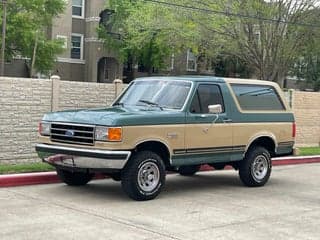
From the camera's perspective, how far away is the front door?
10.4 metres

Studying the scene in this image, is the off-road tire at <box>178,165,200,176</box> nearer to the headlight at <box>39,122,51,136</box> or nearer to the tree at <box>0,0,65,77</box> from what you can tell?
the headlight at <box>39,122,51,136</box>

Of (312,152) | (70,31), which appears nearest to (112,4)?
(70,31)

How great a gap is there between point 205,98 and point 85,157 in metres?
2.70

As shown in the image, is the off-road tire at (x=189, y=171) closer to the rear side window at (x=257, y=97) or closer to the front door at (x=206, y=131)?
the front door at (x=206, y=131)

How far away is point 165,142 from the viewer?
10039mm

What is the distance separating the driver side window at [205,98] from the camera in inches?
420

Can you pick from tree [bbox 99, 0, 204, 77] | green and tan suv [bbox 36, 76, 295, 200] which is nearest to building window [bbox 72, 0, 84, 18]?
tree [bbox 99, 0, 204, 77]

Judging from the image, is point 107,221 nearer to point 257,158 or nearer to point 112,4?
point 257,158

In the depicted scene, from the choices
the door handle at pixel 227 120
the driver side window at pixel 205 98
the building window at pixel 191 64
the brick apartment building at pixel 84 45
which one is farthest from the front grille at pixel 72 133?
the building window at pixel 191 64

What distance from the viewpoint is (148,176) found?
32.3 feet

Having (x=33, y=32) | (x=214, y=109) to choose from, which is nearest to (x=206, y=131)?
(x=214, y=109)

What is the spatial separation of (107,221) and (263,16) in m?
17.2

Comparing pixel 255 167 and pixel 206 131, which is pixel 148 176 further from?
pixel 255 167

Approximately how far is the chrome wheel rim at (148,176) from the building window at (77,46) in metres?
36.2
